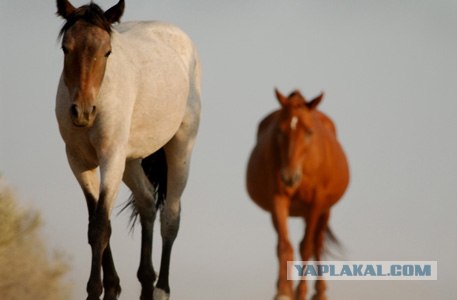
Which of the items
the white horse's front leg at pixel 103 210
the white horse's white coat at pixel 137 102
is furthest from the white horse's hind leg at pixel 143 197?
the white horse's front leg at pixel 103 210

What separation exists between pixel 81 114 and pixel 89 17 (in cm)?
88

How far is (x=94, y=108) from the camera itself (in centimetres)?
943

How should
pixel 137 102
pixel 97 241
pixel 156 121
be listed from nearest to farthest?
pixel 97 241 → pixel 137 102 → pixel 156 121

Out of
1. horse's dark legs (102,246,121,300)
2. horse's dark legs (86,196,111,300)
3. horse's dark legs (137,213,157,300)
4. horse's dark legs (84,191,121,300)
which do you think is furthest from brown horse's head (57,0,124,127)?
horse's dark legs (137,213,157,300)

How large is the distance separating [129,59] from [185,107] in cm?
114

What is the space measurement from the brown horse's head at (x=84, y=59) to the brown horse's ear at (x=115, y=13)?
0.90ft

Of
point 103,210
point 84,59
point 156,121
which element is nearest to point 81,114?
point 84,59

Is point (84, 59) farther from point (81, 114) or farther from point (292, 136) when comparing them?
point (292, 136)

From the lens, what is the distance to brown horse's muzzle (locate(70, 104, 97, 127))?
9.30 meters

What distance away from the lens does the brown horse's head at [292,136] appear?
7352 mm

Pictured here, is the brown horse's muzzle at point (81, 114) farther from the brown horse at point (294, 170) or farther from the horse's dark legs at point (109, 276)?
the brown horse at point (294, 170)

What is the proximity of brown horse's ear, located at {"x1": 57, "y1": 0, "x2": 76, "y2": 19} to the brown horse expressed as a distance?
245 cm

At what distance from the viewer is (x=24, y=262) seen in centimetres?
1473

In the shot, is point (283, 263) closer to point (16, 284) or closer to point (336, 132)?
point (336, 132)
